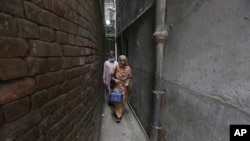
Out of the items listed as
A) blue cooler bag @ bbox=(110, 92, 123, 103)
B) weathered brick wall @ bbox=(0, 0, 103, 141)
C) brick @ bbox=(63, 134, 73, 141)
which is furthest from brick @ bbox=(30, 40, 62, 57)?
blue cooler bag @ bbox=(110, 92, 123, 103)

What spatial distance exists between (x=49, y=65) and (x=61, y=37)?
272 mm

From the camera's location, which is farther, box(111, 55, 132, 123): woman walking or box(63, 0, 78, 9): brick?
box(111, 55, 132, 123): woman walking

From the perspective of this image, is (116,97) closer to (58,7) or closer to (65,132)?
(65,132)

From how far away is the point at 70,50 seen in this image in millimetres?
1252

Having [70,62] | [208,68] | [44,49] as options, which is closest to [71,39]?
[70,62]

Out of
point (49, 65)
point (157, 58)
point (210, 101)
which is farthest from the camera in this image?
point (157, 58)

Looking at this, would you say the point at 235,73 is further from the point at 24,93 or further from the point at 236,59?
the point at 24,93

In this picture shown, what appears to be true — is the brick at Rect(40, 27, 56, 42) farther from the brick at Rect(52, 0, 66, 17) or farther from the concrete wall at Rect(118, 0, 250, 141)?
the concrete wall at Rect(118, 0, 250, 141)

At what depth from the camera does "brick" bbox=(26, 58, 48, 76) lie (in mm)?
730

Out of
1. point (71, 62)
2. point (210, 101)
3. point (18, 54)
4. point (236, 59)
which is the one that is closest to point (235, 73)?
point (236, 59)

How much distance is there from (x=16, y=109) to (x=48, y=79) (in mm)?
286

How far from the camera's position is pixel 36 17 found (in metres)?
0.78

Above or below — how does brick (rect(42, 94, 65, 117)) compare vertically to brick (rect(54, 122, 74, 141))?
above

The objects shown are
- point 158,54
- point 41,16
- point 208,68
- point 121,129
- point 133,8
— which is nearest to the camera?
point 41,16
